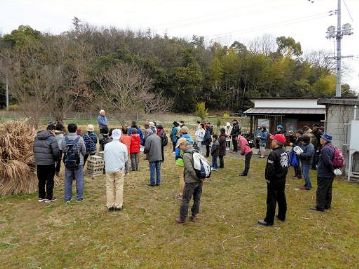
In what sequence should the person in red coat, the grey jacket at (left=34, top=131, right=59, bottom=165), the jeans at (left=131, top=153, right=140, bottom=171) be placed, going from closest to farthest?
the grey jacket at (left=34, top=131, right=59, bottom=165) < the person in red coat < the jeans at (left=131, top=153, right=140, bottom=171)

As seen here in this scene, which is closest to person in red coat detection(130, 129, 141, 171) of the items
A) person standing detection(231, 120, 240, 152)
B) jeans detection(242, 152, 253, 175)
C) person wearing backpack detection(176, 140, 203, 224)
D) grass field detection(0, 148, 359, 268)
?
grass field detection(0, 148, 359, 268)

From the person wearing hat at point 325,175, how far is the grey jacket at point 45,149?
18.2ft

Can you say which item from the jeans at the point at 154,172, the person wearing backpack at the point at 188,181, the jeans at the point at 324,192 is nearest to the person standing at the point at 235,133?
the jeans at the point at 154,172

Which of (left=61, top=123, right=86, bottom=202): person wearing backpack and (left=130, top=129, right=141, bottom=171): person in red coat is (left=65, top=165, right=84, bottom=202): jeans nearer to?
(left=61, top=123, right=86, bottom=202): person wearing backpack

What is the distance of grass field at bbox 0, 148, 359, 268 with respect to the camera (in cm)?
457

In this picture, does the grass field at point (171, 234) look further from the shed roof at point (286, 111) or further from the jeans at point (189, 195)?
the shed roof at point (286, 111)

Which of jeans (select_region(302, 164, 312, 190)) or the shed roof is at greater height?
the shed roof

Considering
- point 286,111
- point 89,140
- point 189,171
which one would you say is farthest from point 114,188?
point 286,111

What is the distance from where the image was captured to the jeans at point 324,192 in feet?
21.0

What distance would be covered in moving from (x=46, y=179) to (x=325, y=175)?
5.96 meters

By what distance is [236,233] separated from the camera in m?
5.47

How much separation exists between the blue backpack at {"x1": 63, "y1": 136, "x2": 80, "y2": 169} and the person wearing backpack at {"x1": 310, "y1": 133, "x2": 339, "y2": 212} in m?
5.03

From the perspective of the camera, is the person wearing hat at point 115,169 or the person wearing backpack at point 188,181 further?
the person wearing hat at point 115,169

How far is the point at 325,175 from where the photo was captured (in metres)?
6.36
